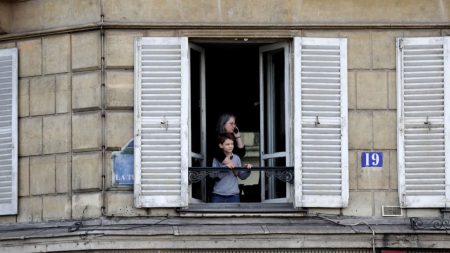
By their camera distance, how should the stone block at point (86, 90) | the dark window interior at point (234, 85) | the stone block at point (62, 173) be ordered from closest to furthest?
the stone block at point (86, 90) < the stone block at point (62, 173) < the dark window interior at point (234, 85)

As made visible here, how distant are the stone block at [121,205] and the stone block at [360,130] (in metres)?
2.81

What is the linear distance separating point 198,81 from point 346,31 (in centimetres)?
205

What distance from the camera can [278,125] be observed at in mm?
23391

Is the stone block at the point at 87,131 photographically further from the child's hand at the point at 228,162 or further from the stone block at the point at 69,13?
the child's hand at the point at 228,162

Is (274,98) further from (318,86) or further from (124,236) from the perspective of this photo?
(124,236)

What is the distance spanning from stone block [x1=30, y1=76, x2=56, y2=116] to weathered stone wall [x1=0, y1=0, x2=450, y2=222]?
0.10 ft

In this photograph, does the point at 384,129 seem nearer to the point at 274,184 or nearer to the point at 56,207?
the point at 274,184

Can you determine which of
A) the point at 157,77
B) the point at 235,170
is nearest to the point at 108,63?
the point at 157,77

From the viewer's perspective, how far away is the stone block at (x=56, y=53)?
75.9ft

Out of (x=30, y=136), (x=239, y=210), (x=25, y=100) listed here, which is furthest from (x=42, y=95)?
(x=239, y=210)

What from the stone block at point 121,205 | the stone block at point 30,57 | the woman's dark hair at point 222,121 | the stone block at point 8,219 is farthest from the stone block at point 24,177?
the woman's dark hair at point 222,121

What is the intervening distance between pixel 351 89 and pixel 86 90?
3.38 metres

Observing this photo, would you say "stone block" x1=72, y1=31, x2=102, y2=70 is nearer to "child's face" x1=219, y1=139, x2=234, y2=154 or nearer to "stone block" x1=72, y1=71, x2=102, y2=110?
"stone block" x1=72, y1=71, x2=102, y2=110

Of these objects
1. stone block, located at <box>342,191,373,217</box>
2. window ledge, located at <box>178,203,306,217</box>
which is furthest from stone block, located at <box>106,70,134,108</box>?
stone block, located at <box>342,191,373,217</box>
